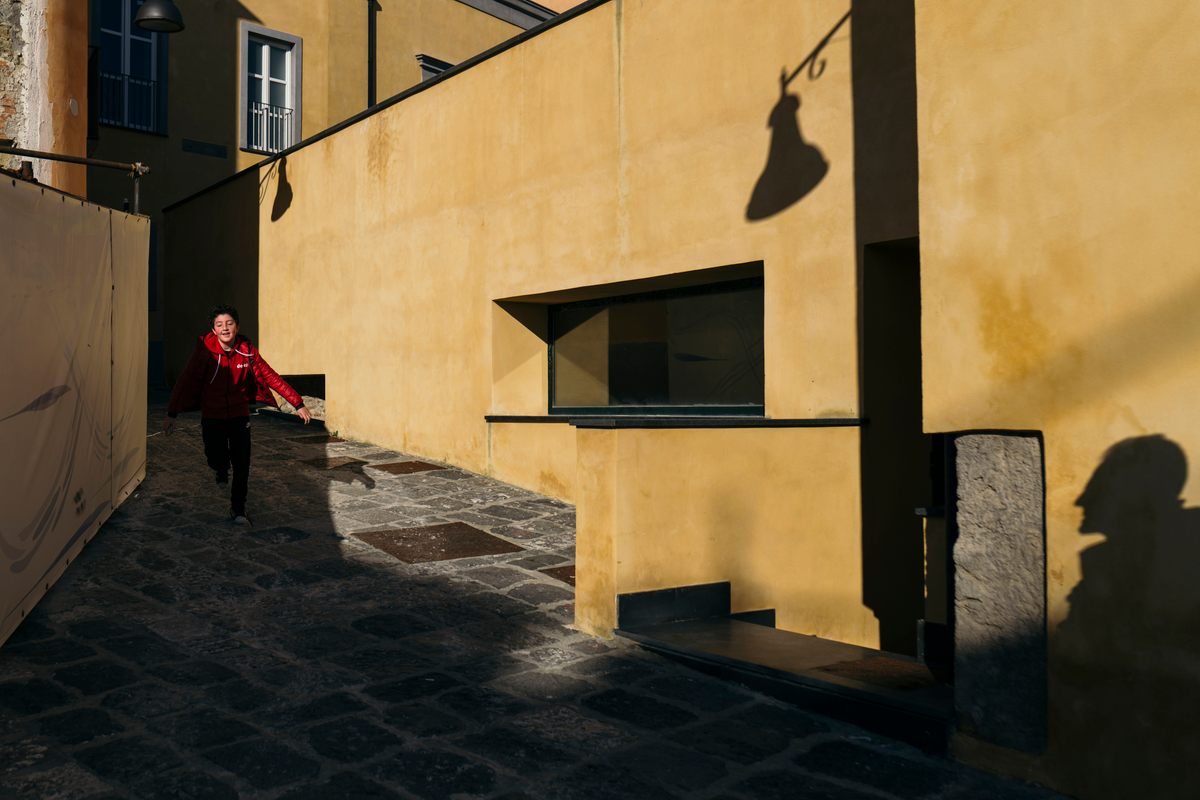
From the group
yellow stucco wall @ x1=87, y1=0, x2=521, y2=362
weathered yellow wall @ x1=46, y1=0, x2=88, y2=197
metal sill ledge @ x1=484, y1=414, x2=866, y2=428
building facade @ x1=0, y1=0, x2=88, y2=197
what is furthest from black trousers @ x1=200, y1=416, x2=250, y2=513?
yellow stucco wall @ x1=87, y1=0, x2=521, y2=362

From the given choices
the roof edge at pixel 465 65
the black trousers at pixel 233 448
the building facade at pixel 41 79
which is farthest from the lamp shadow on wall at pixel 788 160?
the building facade at pixel 41 79

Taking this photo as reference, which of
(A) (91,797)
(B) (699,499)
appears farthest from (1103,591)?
(A) (91,797)

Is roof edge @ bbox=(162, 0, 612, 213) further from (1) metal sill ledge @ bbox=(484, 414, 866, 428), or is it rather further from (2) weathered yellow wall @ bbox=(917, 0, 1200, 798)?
(2) weathered yellow wall @ bbox=(917, 0, 1200, 798)

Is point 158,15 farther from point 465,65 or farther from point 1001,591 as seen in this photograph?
point 1001,591

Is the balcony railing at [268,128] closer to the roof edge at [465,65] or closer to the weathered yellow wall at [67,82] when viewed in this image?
the roof edge at [465,65]

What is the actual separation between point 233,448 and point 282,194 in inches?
263

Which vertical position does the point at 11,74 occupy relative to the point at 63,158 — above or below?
above

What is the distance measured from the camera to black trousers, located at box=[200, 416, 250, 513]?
7.08 meters

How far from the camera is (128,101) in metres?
16.7

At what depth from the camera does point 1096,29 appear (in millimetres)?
3094

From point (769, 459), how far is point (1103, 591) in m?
2.59

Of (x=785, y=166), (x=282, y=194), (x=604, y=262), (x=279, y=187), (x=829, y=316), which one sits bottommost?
(x=829, y=316)

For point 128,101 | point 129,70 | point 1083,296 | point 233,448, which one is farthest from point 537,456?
point 129,70

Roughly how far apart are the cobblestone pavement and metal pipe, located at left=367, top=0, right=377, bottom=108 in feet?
47.6
